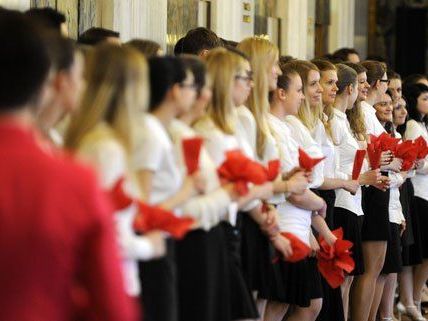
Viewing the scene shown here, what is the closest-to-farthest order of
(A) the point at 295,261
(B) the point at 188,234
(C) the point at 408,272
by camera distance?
(B) the point at 188,234
(A) the point at 295,261
(C) the point at 408,272

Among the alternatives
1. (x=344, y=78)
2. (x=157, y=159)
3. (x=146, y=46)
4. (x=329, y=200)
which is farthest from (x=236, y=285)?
(x=344, y=78)

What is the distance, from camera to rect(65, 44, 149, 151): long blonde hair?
15.4 ft

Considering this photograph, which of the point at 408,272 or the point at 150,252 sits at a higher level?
the point at 150,252

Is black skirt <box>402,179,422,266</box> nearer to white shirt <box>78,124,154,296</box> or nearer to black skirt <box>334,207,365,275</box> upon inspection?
black skirt <box>334,207,365,275</box>

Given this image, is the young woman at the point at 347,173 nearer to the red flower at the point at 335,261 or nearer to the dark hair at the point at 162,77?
the red flower at the point at 335,261

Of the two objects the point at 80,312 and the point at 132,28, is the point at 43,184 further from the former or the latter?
the point at 132,28

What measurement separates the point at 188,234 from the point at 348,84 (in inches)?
157

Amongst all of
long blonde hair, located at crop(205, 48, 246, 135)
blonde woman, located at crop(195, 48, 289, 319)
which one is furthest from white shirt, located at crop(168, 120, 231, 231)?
long blonde hair, located at crop(205, 48, 246, 135)

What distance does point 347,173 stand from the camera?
31.6 ft

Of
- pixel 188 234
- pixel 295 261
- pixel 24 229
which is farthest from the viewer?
pixel 295 261

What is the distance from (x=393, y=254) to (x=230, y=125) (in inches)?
165

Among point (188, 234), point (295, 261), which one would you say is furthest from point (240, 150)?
point (295, 261)

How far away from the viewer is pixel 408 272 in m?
11.7

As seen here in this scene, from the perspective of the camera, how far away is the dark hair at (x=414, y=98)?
39.8ft
